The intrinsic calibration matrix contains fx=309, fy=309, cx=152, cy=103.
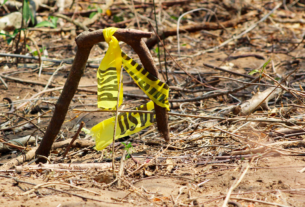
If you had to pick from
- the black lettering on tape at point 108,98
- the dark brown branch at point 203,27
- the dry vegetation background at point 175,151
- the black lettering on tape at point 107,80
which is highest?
the dark brown branch at point 203,27

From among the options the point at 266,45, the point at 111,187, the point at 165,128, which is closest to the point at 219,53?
the point at 266,45

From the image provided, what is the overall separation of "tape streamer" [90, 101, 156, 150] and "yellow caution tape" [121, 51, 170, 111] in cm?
18

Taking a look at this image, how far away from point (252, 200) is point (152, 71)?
94 cm

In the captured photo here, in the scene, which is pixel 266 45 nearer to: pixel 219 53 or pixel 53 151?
pixel 219 53

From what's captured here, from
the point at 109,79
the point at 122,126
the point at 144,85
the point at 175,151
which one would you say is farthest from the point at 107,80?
the point at 175,151

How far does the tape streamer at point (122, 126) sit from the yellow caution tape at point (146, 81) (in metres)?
0.18

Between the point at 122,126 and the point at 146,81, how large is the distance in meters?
0.37

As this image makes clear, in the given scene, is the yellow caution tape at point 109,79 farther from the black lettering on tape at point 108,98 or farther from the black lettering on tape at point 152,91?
the black lettering on tape at point 152,91

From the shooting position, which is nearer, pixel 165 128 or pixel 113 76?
pixel 113 76

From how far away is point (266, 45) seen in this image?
488 centimetres

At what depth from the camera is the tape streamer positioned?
2004 mm

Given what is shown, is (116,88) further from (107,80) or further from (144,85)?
(144,85)

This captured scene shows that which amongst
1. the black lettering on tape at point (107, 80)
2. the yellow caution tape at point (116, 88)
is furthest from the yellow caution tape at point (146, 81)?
the black lettering on tape at point (107, 80)

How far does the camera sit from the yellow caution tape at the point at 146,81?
1858mm
